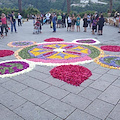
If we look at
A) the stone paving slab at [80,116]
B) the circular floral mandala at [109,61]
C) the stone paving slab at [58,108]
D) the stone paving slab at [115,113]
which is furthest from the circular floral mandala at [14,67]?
the stone paving slab at [115,113]

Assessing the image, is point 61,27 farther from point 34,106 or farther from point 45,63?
point 34,106

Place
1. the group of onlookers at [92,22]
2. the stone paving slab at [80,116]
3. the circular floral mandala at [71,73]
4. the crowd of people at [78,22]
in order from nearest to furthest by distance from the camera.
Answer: the stone paving slab at [80,116]
the circular floral mandala at [71,73]
the group of onlookers at [92,22]
the crowd of people at [78,22]

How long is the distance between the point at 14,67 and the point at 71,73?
7.80ft

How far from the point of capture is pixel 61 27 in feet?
67.1

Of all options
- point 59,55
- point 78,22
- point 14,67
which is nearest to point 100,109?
point 14,67

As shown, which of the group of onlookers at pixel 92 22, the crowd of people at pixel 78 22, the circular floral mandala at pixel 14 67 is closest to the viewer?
the circular floral mandala at pixel 14 67

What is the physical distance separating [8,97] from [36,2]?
58.3m

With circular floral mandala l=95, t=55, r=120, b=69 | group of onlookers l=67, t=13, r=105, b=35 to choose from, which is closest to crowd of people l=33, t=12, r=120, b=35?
group of onlookers l=67, t=13, r=105, b=35

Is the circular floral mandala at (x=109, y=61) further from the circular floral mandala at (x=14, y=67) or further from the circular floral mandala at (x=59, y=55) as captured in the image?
the circular floral mandala at (x=14, y=67)

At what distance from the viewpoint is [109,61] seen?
7.44m

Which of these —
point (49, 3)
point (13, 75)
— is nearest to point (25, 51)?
point (13, 75)

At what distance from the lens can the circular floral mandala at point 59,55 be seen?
24.9ft

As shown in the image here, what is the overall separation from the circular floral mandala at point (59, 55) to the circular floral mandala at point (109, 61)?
1.41ft

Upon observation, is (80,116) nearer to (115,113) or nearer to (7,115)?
(115,113)
